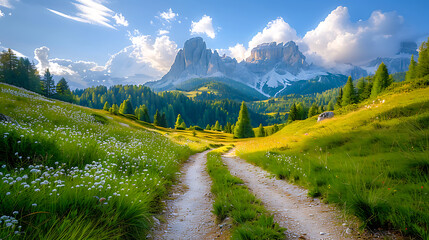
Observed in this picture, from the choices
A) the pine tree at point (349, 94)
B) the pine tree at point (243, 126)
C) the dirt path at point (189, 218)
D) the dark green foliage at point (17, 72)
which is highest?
the pine tree at point (349, 94)

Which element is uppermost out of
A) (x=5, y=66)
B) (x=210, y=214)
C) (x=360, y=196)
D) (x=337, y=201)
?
(x=5, y=66)

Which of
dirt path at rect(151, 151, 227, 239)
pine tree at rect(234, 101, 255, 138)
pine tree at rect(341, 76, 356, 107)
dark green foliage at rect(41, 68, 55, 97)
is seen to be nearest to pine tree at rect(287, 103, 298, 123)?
pine tree at rect(341, 76, 356, 107)

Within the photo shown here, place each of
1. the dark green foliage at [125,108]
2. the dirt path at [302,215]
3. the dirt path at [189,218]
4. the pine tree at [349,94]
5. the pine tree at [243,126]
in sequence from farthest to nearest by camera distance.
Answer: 1. the dark green foliage at [125,108]
2. the pine tree at [243,126]
3. the pine tree at [349,94]
4. the dirt path at [189,218]
5. the dirt path at [302,215]

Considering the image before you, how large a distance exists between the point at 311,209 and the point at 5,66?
116 meters

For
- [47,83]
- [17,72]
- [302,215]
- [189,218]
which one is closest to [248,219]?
[302,215]

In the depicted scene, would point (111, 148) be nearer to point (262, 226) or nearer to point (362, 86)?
point (262, 226)

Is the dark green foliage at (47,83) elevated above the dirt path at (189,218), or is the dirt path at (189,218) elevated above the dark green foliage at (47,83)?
the dark green foliage at (47,83)

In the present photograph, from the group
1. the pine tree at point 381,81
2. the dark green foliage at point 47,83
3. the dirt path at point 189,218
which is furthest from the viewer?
the dark green foliage at point 47,83

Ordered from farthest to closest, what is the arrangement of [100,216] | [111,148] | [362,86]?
[362,86] → [111,148] → [100,216]

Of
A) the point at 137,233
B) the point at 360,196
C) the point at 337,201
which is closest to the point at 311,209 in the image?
the point at 337,201

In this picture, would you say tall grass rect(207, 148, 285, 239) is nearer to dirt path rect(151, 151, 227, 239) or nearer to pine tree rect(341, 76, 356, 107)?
dirt path rect(151, 151, 227, 239)

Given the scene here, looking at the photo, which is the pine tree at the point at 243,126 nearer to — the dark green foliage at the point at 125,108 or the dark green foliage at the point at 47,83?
the dark green foliage at the point at 125,108

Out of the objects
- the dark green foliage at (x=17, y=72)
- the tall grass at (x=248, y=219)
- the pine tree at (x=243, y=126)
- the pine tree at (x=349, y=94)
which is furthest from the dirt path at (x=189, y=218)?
the dark green foliage at (x=17, y=72)

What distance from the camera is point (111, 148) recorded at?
28.6ft
